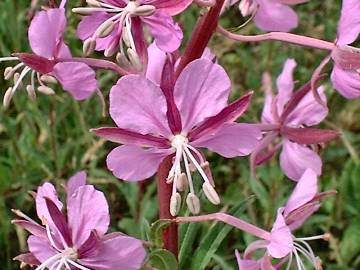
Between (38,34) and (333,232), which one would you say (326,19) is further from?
(38,34)

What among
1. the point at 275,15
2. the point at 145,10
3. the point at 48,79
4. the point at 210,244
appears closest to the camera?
the point at 145,10

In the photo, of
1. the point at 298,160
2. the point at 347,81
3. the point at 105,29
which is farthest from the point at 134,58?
the point at 298,160

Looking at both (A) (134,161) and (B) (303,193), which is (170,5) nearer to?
(A) (134,161)

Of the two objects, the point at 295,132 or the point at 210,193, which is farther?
the point at 295,132

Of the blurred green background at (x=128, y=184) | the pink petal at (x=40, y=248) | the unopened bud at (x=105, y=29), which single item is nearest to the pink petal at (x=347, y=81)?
the unopened bud at (x=105, y=29)

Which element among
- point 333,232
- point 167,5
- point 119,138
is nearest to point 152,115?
point 119,138

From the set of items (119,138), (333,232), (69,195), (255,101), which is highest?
(119,138)
